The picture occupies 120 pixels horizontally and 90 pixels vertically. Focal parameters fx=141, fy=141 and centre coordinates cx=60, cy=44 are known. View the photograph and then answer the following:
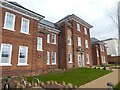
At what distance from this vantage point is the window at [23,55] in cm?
1713

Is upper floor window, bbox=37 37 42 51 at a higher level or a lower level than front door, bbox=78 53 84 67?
higher

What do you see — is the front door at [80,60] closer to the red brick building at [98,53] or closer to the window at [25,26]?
the red brick building at [98,53]

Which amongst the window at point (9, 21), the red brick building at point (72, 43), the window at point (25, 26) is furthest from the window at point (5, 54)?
the red brick building at point (72, 43)

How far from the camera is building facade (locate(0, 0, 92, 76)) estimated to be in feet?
52.4

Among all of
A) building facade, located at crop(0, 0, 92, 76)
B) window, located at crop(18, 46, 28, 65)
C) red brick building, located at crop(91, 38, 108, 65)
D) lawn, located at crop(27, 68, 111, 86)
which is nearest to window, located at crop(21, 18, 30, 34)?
building facade, located at crop(0, 0, 92, 76)

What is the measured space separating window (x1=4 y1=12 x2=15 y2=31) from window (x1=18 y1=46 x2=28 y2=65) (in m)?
2.75

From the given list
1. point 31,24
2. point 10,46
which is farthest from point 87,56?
point 10,46

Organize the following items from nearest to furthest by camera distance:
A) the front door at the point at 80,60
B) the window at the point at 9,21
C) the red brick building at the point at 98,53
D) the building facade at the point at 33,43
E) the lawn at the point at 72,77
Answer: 1. the lawn at the point at 72,77
2. the building facade at the point at 33,43
3. the window at the point at 9,21
4. the front door at the point at 80,60
5. the red brick building at the point at 98,53

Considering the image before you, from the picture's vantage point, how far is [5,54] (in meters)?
15.5

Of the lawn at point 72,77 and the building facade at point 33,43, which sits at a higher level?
the building facade at point 33,43

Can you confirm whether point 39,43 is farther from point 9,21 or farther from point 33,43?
point 9,21

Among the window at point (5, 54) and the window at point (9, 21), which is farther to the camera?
the window at point (9, 21)

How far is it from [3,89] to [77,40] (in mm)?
20835

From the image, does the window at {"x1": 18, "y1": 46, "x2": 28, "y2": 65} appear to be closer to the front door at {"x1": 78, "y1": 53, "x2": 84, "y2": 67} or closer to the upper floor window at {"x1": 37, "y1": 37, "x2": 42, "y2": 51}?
the upper floor window at {"x1": 37, "y1": 37, "x2": 42, "y2": 51}
